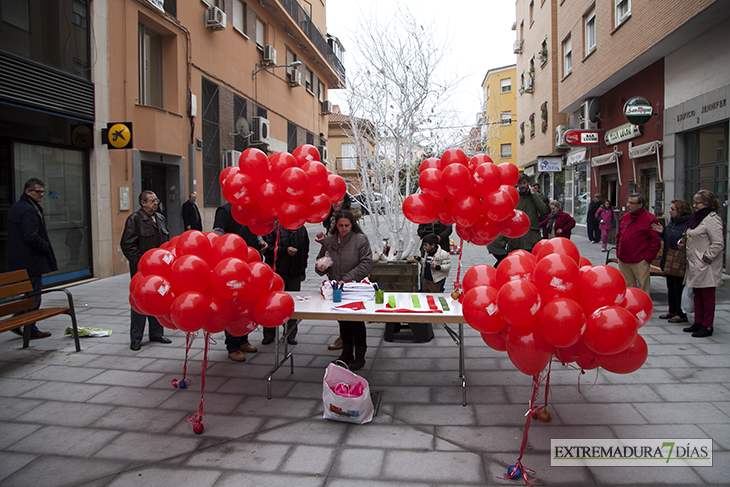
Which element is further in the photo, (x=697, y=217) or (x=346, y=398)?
(x=697, y=217)

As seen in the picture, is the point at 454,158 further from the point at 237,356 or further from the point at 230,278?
the point at 237,356

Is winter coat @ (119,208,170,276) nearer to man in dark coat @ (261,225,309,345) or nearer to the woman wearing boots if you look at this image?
man in dark coat @ (261,225,309,345)

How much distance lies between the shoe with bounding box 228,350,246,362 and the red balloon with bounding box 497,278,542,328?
322 centimetres

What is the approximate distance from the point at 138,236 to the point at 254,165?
2121mm

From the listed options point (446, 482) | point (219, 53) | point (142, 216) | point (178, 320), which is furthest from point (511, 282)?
point (219, 53)

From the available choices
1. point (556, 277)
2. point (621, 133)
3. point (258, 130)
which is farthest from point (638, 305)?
point (258, 130)

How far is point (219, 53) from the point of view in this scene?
14.2 m

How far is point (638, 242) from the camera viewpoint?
20.0ft

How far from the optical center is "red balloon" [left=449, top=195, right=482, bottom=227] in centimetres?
392

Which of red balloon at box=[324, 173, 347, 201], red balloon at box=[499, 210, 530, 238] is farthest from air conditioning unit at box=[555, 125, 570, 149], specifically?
red balloon at box=[324, 173, 347, 201]

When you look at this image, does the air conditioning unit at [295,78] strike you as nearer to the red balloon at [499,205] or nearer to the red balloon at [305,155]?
the red balloon at [305,155]

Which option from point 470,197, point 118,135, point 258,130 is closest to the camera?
point 470,197

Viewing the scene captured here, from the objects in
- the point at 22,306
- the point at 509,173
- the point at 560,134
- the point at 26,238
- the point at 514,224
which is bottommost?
the point at 22,306

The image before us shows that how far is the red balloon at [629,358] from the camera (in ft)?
8.31
